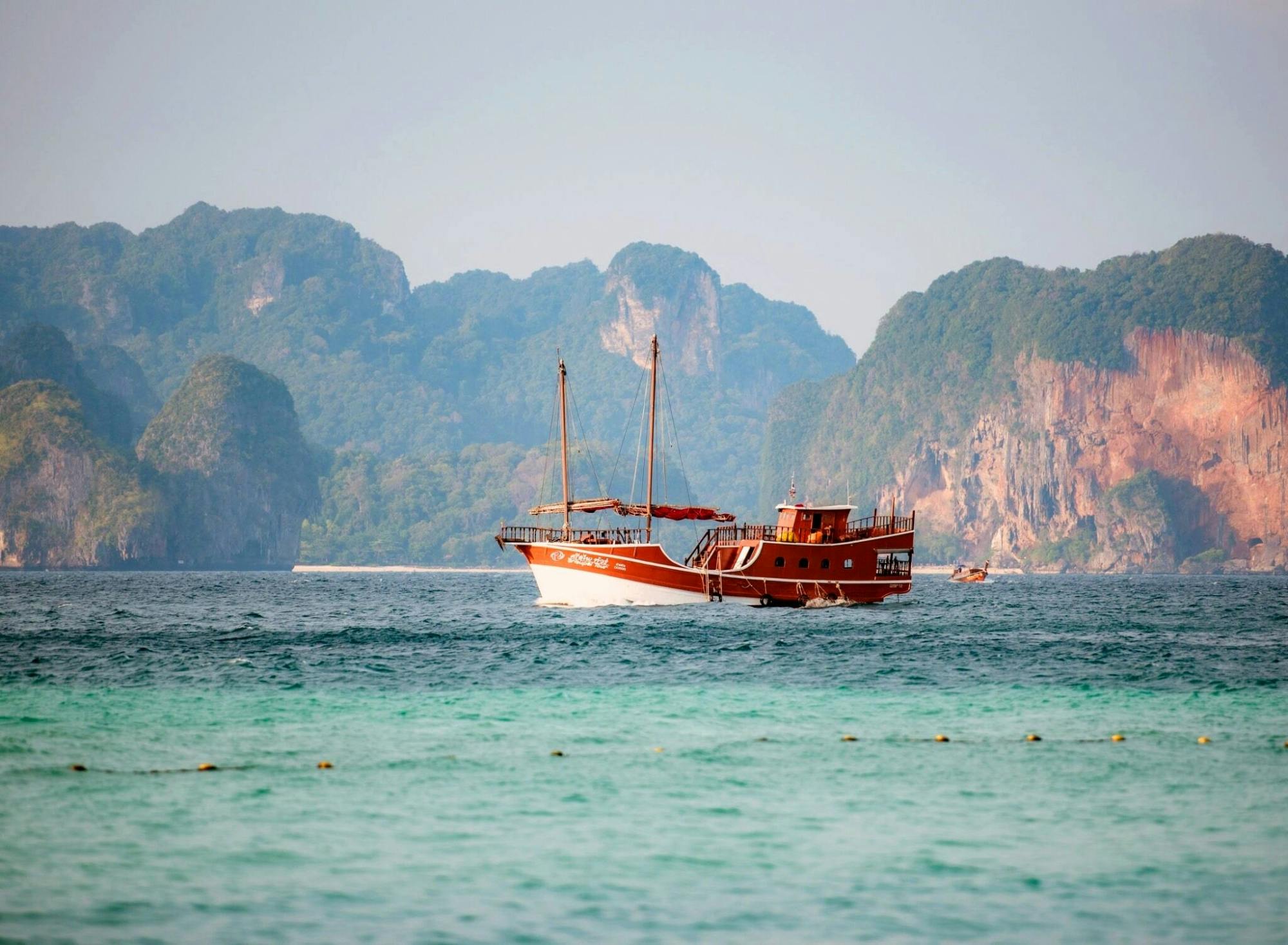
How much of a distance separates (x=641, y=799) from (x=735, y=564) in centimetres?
5988

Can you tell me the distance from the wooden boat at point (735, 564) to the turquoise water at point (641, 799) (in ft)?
95.7

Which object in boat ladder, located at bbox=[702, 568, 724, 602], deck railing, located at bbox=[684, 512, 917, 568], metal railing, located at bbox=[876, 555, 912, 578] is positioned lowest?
boat ladder, located at bbox=[702, 568, 724, 602]

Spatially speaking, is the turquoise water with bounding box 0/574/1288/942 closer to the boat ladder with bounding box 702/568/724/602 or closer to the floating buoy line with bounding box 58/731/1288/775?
the floating buoy line with bounding box 58/731/1288/775

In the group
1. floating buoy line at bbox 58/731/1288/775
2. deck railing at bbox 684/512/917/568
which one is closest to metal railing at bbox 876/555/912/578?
deck railing at bbox 684/512/917/568

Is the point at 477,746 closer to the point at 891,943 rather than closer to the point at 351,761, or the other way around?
the point at 351,761

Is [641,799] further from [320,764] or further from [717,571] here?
[717,571]

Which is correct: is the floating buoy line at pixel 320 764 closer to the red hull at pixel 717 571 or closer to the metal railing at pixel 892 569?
the red hull at pixel 717 571

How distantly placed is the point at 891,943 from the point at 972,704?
20841 mm

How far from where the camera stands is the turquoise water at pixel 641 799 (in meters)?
16.4

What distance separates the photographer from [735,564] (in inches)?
3241

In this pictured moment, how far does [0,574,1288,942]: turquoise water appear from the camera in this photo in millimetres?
16375

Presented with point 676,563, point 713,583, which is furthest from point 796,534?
point 676,563

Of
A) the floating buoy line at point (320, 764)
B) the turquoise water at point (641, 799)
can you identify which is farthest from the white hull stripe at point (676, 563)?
the floating buoy line at point (320, 764)

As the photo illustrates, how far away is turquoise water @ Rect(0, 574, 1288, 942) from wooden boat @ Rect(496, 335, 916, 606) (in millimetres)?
29183
